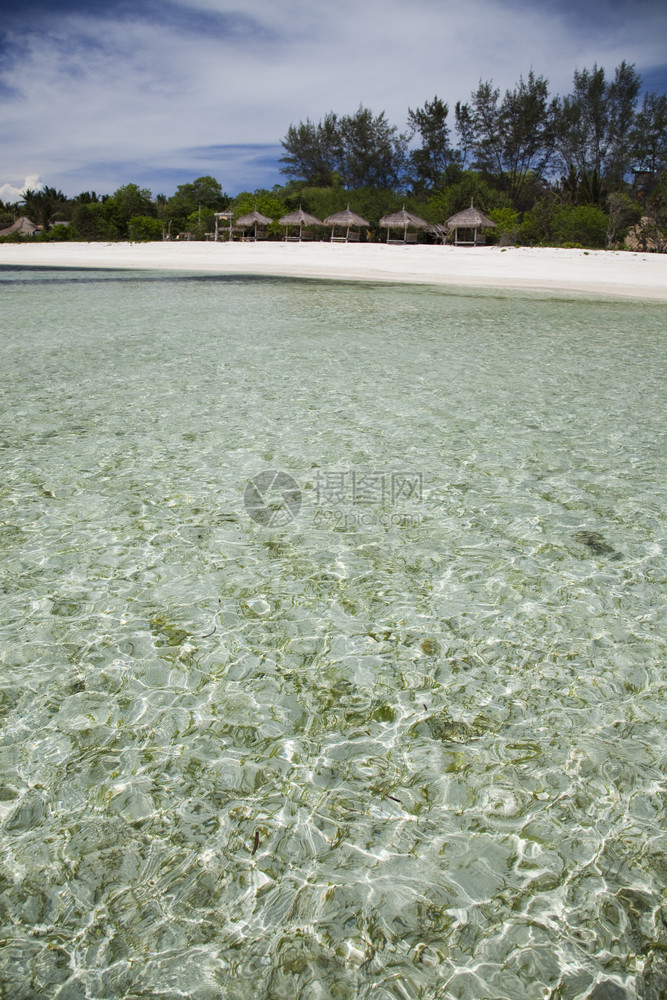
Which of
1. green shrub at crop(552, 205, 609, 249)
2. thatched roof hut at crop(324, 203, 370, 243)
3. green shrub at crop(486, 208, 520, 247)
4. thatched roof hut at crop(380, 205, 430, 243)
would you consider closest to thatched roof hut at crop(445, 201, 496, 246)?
green shrub at crop(486, 208, 520, 247)

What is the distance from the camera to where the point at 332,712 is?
92.4 inches

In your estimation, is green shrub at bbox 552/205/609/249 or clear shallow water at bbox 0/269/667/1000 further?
green shrub at bbox 552/205/609/249

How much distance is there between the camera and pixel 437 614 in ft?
9.67

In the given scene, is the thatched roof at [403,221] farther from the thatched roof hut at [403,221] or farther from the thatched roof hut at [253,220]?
the thatched roof hut at [253,220]

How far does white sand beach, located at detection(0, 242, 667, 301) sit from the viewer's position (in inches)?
861

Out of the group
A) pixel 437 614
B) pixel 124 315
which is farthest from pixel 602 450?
pixel 124 315

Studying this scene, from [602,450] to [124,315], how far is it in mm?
11039

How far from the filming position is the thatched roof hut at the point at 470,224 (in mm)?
33428

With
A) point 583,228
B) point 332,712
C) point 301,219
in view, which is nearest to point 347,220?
point 301,219

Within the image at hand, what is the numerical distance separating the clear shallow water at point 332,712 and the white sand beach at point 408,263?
18.2 metres

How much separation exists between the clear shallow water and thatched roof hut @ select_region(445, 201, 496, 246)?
32.1m

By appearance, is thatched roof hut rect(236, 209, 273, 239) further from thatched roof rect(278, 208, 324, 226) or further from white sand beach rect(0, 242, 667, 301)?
white sand beach rect(0, 242, 667, 301)

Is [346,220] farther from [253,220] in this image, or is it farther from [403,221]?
[253,220]

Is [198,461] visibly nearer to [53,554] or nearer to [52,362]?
[53,554]
